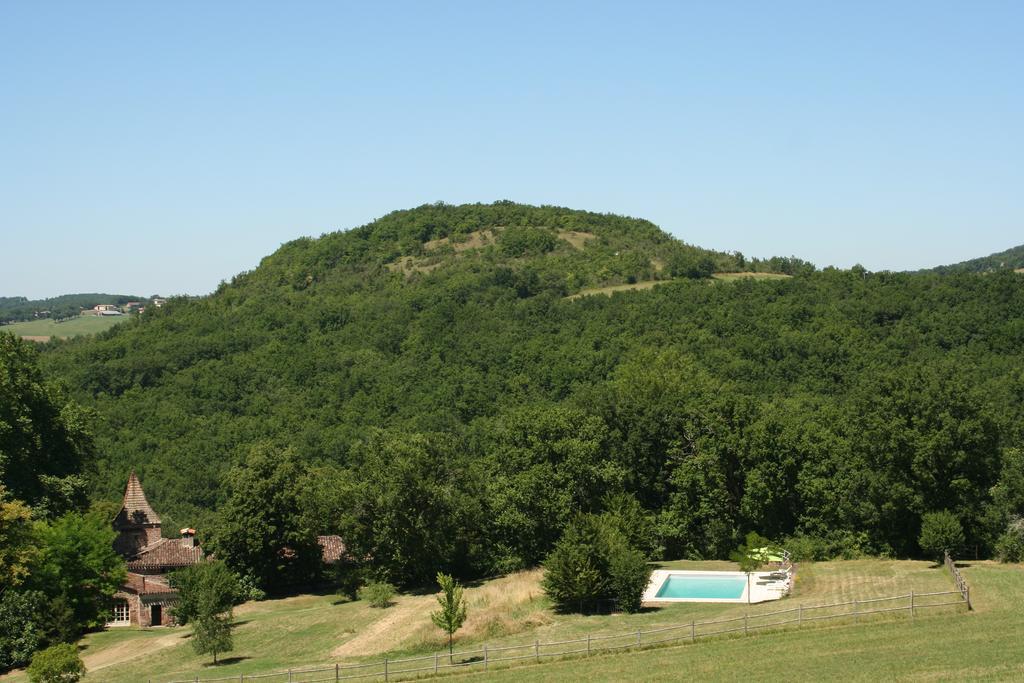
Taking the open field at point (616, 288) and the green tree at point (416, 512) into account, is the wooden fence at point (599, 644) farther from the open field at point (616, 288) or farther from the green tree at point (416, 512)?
the open field at point (616, 288)

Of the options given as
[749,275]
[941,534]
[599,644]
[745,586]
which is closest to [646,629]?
[599,644]

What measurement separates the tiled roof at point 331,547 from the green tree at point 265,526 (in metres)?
2.33

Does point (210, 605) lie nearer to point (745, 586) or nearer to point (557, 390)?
point (745, 586)

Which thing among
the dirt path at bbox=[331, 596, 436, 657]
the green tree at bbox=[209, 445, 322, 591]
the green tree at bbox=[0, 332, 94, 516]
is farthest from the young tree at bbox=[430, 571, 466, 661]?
the green tree at bbox=[0, 332, 94, 516]

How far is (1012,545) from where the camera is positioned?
132ft

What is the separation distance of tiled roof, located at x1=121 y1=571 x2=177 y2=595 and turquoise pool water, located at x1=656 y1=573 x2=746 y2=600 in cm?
2172

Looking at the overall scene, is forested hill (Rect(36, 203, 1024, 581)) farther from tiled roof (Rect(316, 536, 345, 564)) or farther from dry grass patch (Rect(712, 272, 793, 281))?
tiled roof (Rect(316, 536, 345, 564))

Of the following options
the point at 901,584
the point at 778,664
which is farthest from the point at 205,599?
the point at 901,584

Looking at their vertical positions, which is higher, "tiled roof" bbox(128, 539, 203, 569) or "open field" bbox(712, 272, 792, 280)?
"open field" bbox(712, 272, 792, 280)

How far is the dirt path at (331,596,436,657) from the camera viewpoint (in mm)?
37312

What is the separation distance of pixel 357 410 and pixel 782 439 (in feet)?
171

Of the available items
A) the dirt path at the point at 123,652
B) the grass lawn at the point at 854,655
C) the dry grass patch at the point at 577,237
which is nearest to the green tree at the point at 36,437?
the dirt path at the point at 123,652

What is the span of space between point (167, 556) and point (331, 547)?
793cm

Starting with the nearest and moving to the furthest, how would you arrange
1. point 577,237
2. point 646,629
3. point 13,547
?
1. point 646,629
2. point 13,547
3. point 577,237
